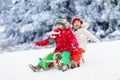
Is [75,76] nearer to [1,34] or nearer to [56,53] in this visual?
[56,53]

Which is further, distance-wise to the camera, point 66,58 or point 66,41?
Answer: point 66,41

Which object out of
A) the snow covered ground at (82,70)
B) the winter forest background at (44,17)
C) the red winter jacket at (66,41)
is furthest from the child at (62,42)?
the winter forest background at (44,17)

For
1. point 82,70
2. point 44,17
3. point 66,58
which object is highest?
point 44,17

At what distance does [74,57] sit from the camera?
414cm

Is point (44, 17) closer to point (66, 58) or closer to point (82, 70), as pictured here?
point (66, 58)

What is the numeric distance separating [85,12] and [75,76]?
6181mm

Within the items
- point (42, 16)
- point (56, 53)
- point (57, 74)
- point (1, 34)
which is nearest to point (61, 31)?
point (56, 53)

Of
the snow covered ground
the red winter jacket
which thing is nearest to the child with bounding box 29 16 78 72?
the red winter jacket

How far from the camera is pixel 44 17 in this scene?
9555 millimetres

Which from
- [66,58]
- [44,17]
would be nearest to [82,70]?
[66,58]

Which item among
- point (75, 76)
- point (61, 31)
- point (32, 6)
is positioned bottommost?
point (75, 76)

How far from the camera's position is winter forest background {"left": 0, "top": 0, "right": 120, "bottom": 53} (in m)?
9.54

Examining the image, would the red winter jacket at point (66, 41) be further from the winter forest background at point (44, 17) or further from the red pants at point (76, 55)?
the winter forest background at point (44, 17)

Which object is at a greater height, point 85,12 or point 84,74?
point 85,12
